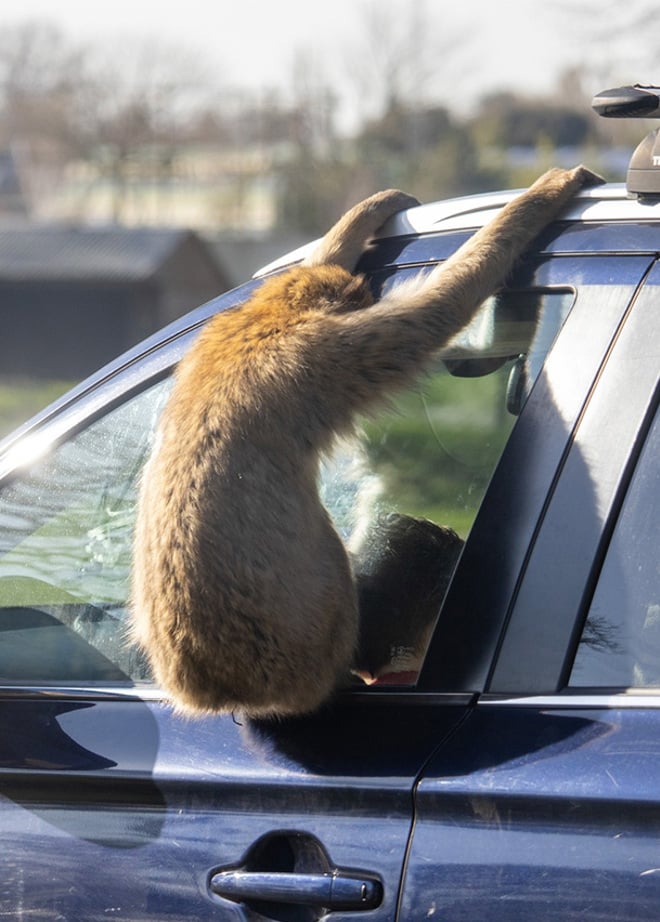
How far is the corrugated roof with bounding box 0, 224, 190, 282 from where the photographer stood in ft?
80.1

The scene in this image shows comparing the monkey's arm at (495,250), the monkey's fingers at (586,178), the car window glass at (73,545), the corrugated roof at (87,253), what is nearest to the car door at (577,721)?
the monkey's arm at (495,250)

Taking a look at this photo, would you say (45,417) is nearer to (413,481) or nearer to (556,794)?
(413,481)

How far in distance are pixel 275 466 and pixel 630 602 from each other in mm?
690

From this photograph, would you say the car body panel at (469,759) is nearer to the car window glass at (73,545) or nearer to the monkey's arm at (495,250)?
the monkey's arm at (495,250)

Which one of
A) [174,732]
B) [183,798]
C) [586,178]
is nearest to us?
[183,798]

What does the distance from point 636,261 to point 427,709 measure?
2.31 ft

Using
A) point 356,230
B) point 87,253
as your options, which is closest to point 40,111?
point 87,253

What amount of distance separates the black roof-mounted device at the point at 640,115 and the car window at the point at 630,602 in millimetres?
400

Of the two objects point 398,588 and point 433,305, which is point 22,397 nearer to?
point 433,305

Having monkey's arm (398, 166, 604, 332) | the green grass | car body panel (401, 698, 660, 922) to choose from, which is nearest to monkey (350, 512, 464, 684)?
car body panel (401, 698, 660, 922)

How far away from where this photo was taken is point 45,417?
2.23 m

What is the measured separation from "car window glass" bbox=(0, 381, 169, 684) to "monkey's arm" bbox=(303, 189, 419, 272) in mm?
474

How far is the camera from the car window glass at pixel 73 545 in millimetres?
2201

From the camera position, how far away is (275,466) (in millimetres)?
2145
